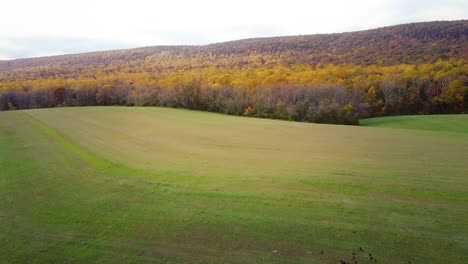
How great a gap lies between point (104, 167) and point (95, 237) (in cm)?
918

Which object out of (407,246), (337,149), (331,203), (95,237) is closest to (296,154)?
(337,149)

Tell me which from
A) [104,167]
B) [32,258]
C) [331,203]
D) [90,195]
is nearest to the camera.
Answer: [32,258]

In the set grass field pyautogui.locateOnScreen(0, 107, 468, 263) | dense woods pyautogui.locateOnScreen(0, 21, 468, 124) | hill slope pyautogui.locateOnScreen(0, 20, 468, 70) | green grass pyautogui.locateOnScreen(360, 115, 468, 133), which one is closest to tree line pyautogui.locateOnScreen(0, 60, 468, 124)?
dense woods pyautogui.locateOnScreen(0, 21, 468, 124)

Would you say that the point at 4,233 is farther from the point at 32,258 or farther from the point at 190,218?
the point at 190,218

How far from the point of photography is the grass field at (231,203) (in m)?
9.46

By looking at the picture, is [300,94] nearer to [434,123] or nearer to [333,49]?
[434,123]

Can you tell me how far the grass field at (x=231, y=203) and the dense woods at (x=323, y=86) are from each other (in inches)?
1451

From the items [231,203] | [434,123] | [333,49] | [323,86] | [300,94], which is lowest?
[434,123]

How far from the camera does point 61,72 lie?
385 ft

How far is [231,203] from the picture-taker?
1308cm

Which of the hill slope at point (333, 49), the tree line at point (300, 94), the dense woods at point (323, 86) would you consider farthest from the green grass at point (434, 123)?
the hill slope at point (333, 49)

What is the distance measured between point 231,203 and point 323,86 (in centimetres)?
5379

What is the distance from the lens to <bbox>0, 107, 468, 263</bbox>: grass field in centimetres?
946

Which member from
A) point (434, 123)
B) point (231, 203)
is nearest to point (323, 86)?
point (434, 123)
